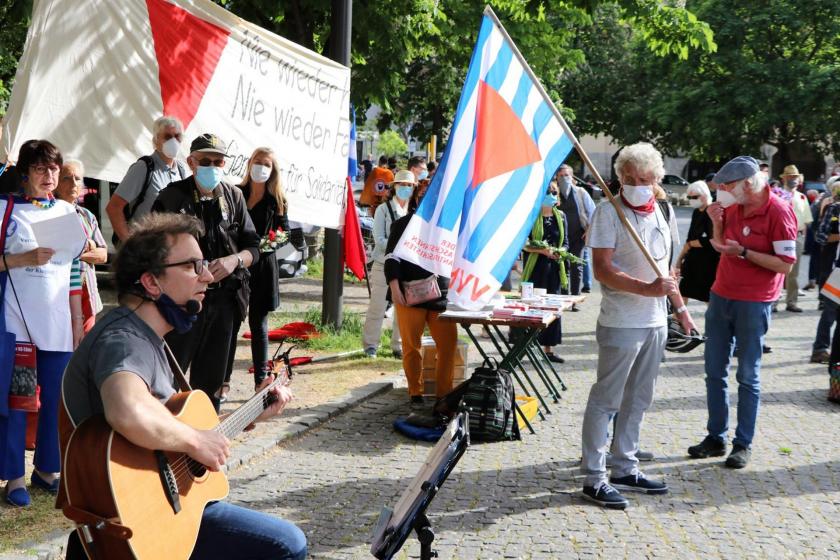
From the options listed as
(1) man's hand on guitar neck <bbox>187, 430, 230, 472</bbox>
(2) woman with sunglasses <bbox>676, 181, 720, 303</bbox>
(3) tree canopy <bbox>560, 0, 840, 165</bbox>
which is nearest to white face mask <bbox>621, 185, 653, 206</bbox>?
(1) man's hand on guitar neck <bbox>187, 430, 230, 472</bbox>

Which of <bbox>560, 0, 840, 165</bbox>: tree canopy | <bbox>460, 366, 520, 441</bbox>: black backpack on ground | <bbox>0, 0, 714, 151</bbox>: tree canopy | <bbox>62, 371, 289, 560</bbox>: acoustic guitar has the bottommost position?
<bbox>460, 366, 520, 441</bbox>: black backpack on ground

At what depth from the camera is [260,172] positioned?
7.14 m

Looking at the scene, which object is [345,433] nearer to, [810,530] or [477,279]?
[477,279]

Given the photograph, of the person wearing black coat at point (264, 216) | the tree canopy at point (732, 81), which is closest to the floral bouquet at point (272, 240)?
the person wearing black coat at point (264, 216)

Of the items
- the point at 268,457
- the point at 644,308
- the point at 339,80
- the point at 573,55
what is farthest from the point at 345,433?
the point at 573,55

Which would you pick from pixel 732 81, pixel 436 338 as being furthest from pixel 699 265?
pixel 732 81

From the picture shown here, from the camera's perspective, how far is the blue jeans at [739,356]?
654 centimetres

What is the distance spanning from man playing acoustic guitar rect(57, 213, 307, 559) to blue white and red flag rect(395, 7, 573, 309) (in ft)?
7.00

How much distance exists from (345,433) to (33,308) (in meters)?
2.81

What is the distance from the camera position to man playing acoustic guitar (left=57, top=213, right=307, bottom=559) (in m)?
2.90

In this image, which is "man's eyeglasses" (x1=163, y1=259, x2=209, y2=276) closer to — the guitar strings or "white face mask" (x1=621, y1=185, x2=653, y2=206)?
the guitar strings

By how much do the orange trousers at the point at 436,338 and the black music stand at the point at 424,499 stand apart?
3.88 m

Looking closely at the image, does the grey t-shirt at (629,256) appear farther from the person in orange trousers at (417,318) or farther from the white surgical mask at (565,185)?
the white surgical mask at (565,185)

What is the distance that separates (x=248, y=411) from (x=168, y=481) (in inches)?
21.8
